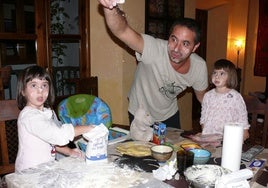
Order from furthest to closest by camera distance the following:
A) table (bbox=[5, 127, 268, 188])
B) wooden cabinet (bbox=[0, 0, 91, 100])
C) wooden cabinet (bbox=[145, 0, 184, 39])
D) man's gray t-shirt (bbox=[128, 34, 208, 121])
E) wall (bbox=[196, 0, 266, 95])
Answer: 1. wall (bbox=[196, 0, 266, 95])
2. wooden cabinet (bbox=[145, 0, 184, 39])
3. wooden cabinet (bbox=[0, 0, 91, 100])
4. man's gray t-shirt (bbox=[128, 34, 208, 121])
5. table (bbox=[5, 127, 268, 188])

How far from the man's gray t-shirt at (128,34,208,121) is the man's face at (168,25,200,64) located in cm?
11

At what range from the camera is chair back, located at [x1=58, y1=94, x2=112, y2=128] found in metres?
1.79

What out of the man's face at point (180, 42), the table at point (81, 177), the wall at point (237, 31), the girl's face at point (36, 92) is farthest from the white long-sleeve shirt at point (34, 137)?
the wall at point (237, 31)

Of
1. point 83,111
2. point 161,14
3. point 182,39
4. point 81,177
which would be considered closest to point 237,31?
point 161,14

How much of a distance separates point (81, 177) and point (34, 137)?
1.52ft

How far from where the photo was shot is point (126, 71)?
281cm

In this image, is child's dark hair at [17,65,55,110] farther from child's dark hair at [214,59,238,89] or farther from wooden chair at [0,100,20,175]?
child's dark hair at [214,59,238,89]

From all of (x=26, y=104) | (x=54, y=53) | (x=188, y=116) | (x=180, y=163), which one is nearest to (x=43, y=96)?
(x=26, y=104)

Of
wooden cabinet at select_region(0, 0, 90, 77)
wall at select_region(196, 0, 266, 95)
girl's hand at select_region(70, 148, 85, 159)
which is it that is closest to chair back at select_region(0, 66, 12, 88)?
wooden cabinet at select_region(0, 0, 90, 77)

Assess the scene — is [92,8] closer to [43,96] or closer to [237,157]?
[43,96]

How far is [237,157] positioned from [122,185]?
0.51 m

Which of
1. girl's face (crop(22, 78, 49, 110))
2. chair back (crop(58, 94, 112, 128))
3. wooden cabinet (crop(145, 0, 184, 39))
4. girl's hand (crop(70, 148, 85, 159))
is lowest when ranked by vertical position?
girl's hand (crop(70, 148, 85, 159))

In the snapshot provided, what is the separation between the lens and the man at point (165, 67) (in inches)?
73.2

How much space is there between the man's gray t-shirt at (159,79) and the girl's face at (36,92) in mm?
729
